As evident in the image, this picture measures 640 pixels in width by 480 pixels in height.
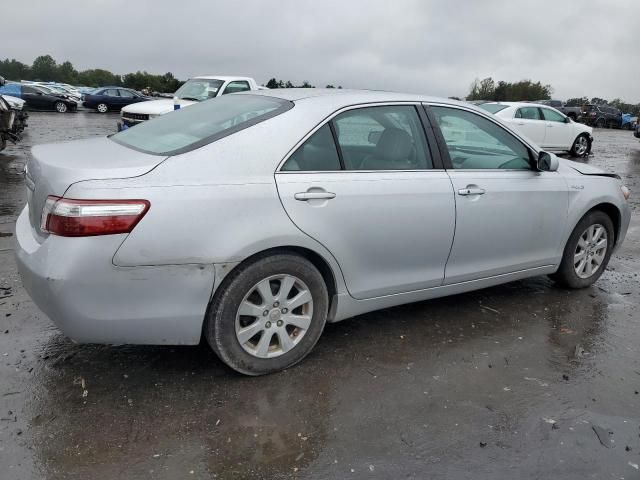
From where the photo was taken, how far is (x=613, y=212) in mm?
4879

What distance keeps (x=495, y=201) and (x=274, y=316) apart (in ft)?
5.97

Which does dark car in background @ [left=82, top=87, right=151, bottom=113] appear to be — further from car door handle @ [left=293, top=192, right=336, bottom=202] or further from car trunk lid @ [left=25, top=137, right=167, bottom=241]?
car door handle @ [left=293, top=192, right=336, bottom=202]

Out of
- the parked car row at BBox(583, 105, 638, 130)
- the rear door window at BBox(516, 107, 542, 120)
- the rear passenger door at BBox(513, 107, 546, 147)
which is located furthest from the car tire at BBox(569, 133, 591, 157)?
the parked car row at BBox(583, 105, 638, 130)

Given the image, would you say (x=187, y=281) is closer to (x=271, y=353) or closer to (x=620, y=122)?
(x=271, y=353)

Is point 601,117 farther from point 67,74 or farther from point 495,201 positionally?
point 67,74

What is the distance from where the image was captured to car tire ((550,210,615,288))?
4.65 m

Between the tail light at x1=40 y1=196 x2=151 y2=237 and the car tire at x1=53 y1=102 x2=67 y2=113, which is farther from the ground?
the tail light at x1=40 y1=196 x2=151 y2=237

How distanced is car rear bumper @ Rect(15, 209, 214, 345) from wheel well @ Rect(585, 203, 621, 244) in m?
3.51

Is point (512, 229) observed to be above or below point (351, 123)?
below

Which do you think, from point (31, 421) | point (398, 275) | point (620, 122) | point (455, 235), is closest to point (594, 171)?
point (455, 235)

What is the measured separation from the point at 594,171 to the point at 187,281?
365cm

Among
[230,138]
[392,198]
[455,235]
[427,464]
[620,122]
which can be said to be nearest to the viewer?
[427,464]

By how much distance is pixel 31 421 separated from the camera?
9.11 ft

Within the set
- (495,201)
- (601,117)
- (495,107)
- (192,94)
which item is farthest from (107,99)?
(601,117)
